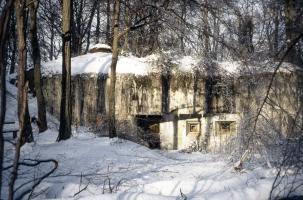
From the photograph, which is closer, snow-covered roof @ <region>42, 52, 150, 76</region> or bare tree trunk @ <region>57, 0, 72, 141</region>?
bare tree trunk @ <region>57, 0, 72, 141</region>

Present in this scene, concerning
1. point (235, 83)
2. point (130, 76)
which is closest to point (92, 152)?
point (130, 76)

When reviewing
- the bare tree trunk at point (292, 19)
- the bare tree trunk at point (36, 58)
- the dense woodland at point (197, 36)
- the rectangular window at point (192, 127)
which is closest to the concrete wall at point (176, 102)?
the rectangular window at point (192, 127)

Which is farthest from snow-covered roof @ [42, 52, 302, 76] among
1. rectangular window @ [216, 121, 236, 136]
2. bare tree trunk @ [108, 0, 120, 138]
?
bare tree trunk @ [108, 0, 120, 138]

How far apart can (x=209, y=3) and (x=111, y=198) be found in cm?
921

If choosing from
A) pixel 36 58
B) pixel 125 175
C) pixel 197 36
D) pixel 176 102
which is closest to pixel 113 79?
pixel 36 58

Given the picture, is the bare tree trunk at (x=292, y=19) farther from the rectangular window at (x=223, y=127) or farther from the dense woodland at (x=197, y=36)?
the rectangular window at (x=223, y=127)

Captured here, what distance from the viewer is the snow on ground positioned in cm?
633

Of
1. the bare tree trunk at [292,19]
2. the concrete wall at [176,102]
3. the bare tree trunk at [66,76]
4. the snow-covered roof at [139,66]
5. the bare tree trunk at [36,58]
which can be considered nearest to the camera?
the bare tree trunk at [292,19]

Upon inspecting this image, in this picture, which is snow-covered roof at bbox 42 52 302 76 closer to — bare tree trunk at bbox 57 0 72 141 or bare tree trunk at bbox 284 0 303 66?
bare tree trunk at bbox 57 0 72 141

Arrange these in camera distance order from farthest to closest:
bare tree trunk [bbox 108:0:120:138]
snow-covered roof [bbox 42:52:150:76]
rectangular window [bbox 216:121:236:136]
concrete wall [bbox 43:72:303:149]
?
1. snow-covered roof [bbox 42:52:150:76]
2. concrete wall [bbox 43:72:303:149]
3. rectangular window [bbox 216:121:236:136]
4. bare tree trunk [bbox 108:0:120:138]

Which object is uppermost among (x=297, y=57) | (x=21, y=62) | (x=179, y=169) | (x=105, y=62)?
(x=105, y=62)

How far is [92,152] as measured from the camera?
12062mm

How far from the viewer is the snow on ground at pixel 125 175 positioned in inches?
249

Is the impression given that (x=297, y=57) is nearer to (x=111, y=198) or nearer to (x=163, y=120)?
(x=111, y=198)
